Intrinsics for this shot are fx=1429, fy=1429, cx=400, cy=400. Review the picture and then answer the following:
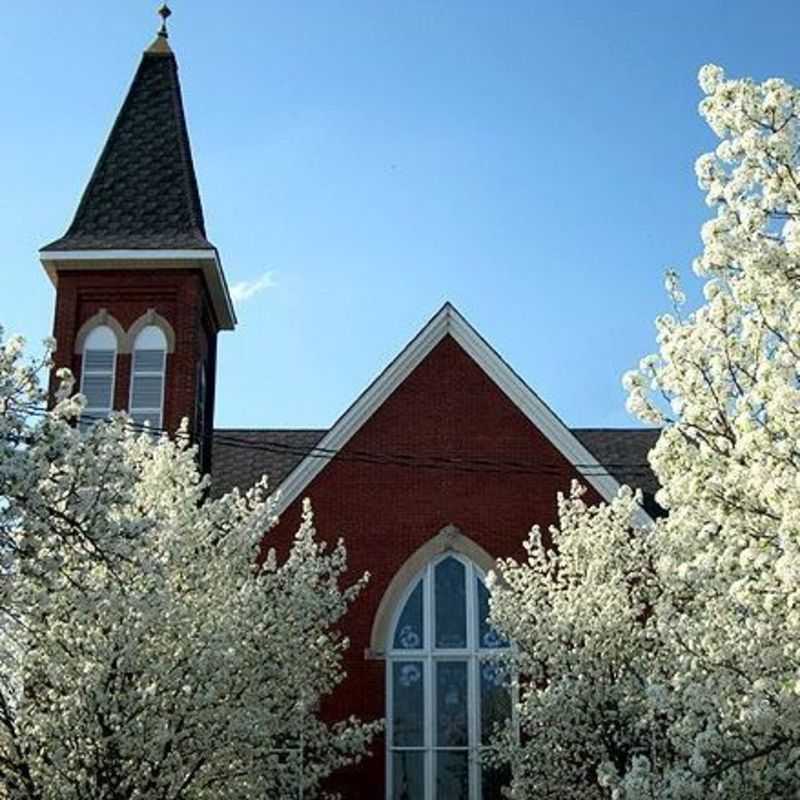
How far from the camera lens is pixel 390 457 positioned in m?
24.5

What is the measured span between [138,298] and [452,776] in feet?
34.0

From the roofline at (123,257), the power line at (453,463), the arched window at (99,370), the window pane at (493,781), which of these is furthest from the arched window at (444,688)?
the roofline at (123,257)

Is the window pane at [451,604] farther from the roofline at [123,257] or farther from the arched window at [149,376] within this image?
the roofline at [123,257]

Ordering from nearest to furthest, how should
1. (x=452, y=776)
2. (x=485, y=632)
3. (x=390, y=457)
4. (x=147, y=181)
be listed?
(x=452, y=776), (x=485, y=632), (x=390, y=457), (x=147, y=181)

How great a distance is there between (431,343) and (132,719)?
1157 centimetres

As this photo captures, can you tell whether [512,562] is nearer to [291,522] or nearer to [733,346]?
[291,522]

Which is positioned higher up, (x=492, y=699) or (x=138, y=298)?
(x=138, y=298)

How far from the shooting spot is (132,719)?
48.9 ft

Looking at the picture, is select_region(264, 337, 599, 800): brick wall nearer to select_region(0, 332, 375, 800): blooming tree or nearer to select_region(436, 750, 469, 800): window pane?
select_region(436, 750, 469, 800): window pane

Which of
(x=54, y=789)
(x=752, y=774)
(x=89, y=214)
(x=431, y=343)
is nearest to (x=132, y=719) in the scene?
(x=54, y=789)

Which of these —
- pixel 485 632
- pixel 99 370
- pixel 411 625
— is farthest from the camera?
pixel 99 370

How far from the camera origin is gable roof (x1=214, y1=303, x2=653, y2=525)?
24203 mm

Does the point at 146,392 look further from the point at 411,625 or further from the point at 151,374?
the point at 411,625

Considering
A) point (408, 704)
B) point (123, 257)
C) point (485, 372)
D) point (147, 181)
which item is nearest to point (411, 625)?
point (408, 704)
